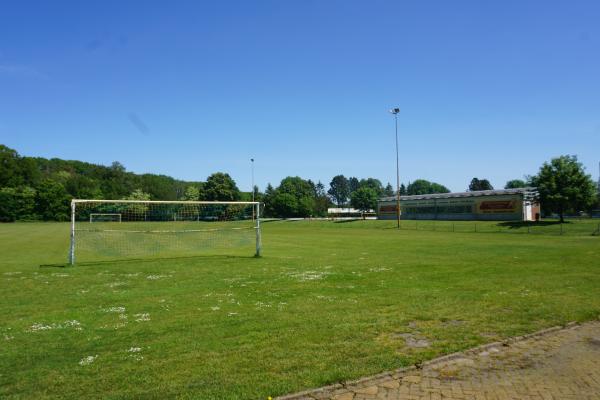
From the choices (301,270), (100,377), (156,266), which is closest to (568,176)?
(301,270)

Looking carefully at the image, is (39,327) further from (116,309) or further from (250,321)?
(250,321)

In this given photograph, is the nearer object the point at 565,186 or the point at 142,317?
the point at 142,317

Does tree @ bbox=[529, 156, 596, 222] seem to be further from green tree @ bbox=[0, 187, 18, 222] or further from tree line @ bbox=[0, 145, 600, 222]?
green tree @ bbox=[0, 187, 18, 222]

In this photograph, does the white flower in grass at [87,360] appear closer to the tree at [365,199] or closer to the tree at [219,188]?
the tree at [219,188]

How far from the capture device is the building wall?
6775 centimetres

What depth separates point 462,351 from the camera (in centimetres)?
685

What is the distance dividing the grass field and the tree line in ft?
147

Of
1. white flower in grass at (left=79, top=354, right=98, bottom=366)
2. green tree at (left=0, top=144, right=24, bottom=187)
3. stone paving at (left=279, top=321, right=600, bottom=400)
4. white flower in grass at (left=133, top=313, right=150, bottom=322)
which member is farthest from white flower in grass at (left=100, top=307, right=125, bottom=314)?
green tree at (left=0, top=144, right=24, bottom=187)

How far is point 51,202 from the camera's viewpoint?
4151 inches

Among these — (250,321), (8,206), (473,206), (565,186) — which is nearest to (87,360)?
(250,321)

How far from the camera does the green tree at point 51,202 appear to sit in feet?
343

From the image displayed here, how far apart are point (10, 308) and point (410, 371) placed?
9.84 metres

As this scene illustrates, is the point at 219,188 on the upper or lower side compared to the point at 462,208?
upper

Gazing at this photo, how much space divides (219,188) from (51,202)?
145 ft
